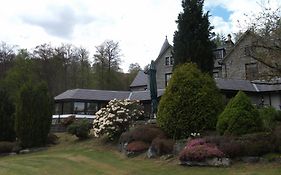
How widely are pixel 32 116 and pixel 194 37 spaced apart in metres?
13.5

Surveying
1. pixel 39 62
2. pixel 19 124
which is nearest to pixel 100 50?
pixel 39 62

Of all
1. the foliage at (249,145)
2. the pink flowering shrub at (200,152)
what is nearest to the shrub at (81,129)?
the pink flowering shrub at (200,152)

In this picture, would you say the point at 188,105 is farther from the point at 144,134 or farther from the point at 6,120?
the point at 6,120

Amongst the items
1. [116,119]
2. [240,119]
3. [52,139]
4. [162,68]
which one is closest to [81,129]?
[52,139]

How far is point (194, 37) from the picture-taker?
31.7 meters

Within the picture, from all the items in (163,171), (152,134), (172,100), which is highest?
(172,100)

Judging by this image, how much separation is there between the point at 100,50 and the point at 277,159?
180 feet

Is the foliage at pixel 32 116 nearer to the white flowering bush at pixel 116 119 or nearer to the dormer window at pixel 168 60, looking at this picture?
the white flowering bush at pixel 116 119

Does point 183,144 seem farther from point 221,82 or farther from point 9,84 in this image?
point 9,84

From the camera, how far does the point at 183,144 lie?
19188 millimetres

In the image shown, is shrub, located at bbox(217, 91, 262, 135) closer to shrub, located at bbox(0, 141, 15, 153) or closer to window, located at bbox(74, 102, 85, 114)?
shrub, located at bbox(0, 141, 15, 153)

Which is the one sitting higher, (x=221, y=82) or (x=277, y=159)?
(x=221, y=82)

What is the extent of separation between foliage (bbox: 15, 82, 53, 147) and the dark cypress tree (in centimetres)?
1056

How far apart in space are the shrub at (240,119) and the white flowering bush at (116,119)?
30.5 feet
